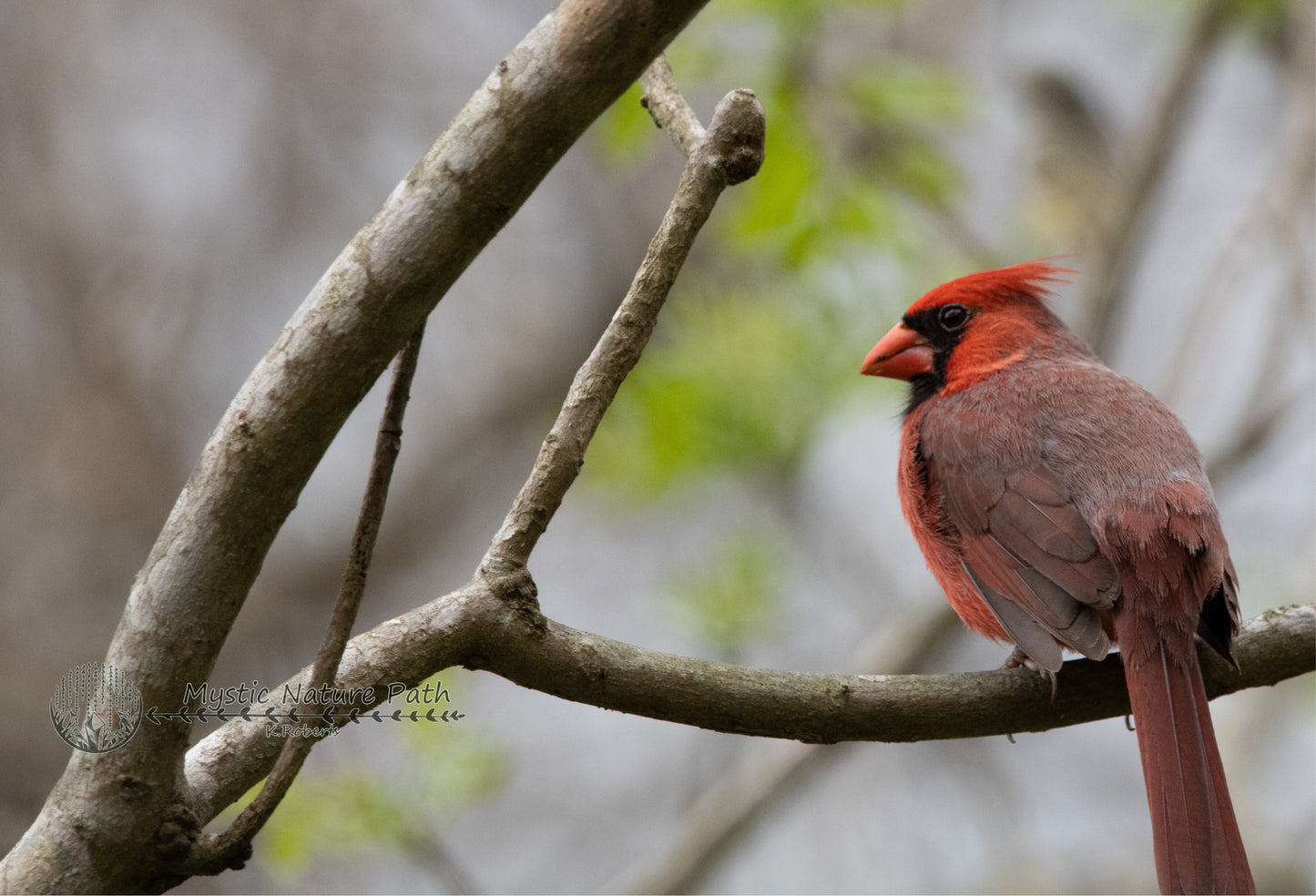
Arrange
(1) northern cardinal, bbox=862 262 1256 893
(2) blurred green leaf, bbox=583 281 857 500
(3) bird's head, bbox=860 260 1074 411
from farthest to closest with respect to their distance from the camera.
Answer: (2) blurred green leaf, bbox=583 281 857 500
(3) bird's head, bbox=860 260 1074 411
(1) northern cardinal, bbox=862 262 1256 893

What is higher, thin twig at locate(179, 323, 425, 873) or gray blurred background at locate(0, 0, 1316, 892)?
gray blurred background at locate(0, 0, 1316, 892)

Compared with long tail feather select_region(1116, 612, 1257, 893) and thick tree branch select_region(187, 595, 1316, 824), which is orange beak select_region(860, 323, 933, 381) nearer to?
long tail feather select_region(1116, 612, 1257, 893)

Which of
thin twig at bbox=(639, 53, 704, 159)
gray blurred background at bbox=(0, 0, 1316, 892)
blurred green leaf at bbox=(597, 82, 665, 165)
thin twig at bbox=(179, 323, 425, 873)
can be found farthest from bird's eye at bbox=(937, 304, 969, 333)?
thin twig at bbox=(179, 323, 425, 873)

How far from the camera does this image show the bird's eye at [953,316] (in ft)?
11.1

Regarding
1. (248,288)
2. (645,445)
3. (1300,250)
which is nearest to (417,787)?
(645,445)

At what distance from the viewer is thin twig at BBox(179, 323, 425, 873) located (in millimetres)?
1596

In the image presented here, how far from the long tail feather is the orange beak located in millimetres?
1129

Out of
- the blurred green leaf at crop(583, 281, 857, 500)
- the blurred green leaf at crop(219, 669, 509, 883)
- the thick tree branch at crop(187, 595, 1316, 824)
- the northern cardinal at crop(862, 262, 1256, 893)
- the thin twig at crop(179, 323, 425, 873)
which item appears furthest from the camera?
the blurred green leaf at crop(583, 281, 857, 500)

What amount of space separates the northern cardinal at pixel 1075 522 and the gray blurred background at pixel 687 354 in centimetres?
78

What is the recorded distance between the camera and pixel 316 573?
580 centimetres

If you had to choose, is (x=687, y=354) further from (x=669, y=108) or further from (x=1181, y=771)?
(x=1181, y=771)

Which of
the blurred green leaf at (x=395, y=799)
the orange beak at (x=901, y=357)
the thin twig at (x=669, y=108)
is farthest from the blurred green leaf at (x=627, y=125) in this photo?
the blurred green leaf at (x=395, y=799)

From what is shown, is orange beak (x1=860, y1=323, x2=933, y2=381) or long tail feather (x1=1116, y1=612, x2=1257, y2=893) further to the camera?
orange beak (x1=860, y1=323, x2=933, y2=381)

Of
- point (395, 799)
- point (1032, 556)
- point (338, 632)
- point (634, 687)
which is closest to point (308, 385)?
point (338, 632)
